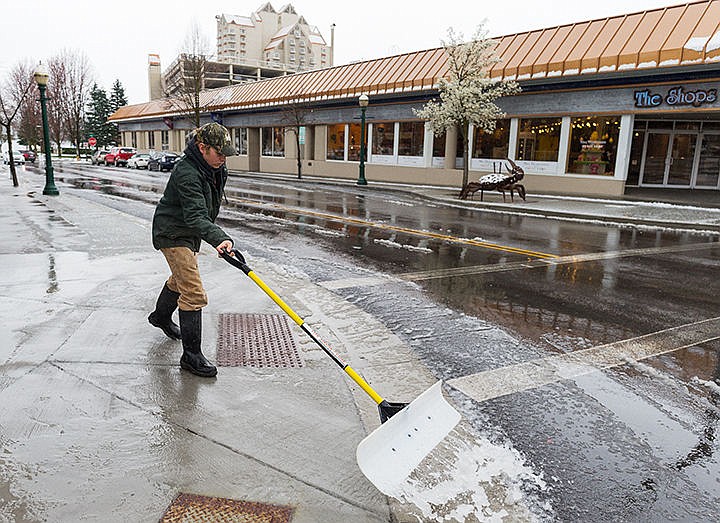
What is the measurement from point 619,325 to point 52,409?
5.15 m

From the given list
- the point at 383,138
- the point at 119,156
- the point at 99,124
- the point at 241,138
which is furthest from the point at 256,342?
the point at 99,124

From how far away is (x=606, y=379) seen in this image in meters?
4.44

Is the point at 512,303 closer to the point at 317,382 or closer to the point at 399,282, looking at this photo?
the point at 399,282

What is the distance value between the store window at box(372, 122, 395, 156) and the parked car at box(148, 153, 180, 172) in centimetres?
1524

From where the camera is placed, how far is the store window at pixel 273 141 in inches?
1479

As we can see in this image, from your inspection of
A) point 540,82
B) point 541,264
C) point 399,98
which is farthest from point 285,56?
point 541,264

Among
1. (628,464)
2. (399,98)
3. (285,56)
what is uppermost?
(285,56)

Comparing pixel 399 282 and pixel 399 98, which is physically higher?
pixel 399 98

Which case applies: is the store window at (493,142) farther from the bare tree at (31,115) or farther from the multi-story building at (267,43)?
the multi-story building at (267,43)

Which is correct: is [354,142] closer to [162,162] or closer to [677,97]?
[162,162]

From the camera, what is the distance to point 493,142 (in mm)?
24750

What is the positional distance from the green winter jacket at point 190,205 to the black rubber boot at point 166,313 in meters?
0.62

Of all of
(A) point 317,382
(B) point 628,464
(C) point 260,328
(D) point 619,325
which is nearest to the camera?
(B) point 628,464

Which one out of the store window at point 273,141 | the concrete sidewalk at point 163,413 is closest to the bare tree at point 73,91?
the store window at point 273,141
